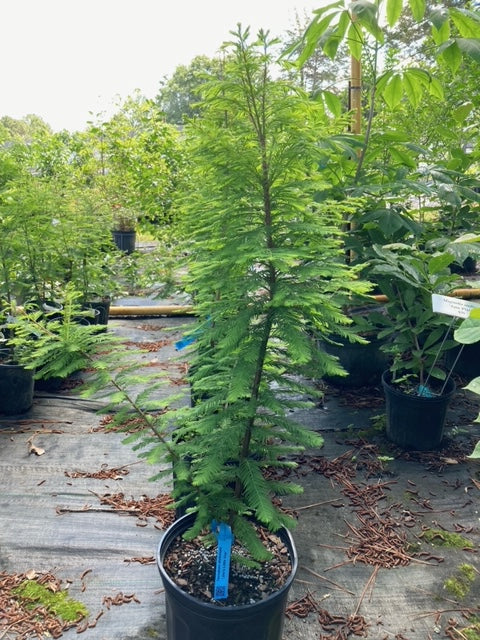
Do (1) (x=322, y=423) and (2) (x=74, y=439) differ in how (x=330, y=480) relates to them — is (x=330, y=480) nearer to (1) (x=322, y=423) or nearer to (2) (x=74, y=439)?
(1) (x=322, y=423)

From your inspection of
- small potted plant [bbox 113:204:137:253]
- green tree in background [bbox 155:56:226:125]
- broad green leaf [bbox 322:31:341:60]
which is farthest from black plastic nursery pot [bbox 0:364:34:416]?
green tree in background [bbox 155:56:226:125]

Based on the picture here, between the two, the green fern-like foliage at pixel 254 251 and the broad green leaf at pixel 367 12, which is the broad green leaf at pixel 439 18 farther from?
the green fern-like foliage at pixel 254 251

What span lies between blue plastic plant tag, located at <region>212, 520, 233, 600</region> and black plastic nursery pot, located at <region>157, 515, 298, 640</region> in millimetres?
35

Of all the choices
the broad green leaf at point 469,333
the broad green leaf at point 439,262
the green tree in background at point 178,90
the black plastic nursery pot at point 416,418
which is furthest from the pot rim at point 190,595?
A: the green tree in background at point 178,90

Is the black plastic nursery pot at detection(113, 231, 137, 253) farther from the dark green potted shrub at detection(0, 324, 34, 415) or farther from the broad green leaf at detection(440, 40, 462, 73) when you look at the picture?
the broad green leaf at detection(440, 40, 462, 73)

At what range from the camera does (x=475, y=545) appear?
195cm

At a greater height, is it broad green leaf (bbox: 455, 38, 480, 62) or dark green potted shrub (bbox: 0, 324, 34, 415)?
broad green leaf (bbox: 455, 38, 480, 62)

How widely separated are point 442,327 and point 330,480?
94 cm

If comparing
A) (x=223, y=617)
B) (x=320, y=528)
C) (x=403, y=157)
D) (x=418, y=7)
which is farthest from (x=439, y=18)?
(x=223, y=617)

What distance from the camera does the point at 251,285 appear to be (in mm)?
1175

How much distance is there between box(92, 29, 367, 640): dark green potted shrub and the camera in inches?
45.1

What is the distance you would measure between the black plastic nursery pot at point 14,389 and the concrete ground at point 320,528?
9 cm

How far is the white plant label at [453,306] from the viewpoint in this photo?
199 centimetres

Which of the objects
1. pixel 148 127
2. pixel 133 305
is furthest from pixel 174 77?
pixel 133 305
